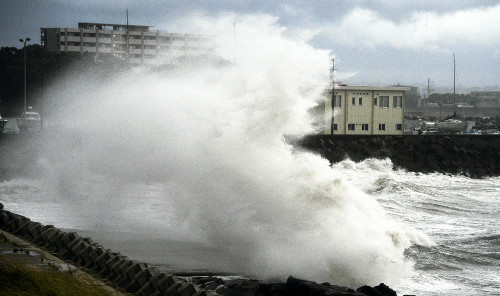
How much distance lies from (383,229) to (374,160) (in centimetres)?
3075

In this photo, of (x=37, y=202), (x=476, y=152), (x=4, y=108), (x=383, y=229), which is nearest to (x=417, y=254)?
(x=383, y=229)

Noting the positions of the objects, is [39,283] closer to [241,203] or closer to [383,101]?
[241,203]

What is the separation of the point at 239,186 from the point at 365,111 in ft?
130

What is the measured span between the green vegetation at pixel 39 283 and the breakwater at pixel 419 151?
37.1 m

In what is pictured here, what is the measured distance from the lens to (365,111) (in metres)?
56.7

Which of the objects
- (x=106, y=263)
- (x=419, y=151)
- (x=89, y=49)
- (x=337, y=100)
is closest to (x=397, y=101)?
(x=337, y=100)

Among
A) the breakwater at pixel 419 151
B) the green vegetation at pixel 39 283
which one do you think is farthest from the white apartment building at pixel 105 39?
the green vegetation at pixel 39 283

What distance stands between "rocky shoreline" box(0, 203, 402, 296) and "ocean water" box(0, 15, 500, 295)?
185cm

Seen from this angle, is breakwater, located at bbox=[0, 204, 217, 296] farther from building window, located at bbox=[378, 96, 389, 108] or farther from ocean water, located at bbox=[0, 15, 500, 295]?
building window, located at bbox=[378, 96, 389, 108]

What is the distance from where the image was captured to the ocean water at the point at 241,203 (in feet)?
49.9

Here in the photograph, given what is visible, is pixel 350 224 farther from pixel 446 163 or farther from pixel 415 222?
pixel 446 163

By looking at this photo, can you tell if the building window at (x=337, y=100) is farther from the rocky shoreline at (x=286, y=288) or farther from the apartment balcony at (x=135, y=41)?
the apartment balcony at (x=135, y=41)

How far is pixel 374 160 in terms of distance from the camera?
1886 inches

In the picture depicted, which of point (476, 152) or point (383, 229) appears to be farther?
point (476, 152)
